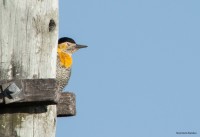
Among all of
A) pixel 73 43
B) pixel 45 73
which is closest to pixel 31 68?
pixel 45 73

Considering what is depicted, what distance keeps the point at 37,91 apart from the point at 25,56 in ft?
1.38

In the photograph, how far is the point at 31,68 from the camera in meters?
5.00

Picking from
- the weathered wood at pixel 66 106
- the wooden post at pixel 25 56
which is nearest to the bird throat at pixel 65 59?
the weathered wood at pixel 66 106

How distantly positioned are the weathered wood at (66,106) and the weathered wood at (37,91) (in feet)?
2.49

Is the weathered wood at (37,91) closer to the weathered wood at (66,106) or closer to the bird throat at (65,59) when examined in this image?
the weathered wood at (66,106)

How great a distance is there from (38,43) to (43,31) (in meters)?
0.17

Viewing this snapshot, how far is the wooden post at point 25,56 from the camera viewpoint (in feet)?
15.9

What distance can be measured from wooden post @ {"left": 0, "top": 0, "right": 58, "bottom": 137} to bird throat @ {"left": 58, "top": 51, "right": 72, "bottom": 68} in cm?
360

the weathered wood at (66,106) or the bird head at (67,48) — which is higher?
the bird head at (67,48)

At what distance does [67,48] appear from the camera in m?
9.82

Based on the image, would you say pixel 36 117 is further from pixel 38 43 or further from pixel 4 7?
pixel 4 7

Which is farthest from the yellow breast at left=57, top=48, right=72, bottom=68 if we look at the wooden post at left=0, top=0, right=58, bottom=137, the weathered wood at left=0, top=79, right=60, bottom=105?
the weathered wood at left=0, top=79, right=60, bottom=105

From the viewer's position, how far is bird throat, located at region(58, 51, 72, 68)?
29.2 feet

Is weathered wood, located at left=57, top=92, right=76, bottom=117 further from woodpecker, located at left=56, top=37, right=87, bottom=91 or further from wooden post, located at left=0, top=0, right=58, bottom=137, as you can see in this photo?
woodpecker, located at left=56, top=37, right=87, bottom=91
